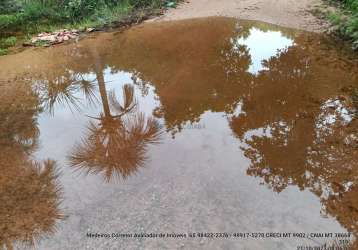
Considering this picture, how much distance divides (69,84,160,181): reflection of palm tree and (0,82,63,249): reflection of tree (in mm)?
457

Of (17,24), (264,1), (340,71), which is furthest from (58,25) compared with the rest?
(340,71)

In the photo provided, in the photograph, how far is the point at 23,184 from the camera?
3.65m

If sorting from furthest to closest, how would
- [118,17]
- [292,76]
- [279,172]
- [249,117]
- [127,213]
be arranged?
[118,17]
[292,76]
[249,117]
[279,172]
[127,213]

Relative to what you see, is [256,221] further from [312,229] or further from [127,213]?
[127,213]

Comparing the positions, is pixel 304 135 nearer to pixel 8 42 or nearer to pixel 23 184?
pixel 23 184

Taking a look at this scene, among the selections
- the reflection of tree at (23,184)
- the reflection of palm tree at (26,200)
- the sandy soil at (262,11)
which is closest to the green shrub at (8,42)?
the reflection of tree at (23,184)

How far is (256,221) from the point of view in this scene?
117 inches

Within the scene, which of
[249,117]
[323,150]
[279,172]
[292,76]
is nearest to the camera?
[279,172]

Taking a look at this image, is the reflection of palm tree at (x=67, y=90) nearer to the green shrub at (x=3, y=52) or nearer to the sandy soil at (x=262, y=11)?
the green shrub at (x=3, y=52)

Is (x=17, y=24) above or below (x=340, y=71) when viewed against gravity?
above

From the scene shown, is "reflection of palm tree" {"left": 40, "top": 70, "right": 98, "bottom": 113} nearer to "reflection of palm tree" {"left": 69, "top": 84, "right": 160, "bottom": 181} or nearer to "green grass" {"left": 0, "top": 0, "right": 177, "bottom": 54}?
"reflection of palm tree" {"left": 69, "top": 84, "right": 160, "bottom": 181}

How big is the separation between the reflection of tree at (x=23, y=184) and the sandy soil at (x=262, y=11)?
578 cm

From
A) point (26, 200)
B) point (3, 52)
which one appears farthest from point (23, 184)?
point (3, 52)

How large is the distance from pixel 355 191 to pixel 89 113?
3.89 metres
